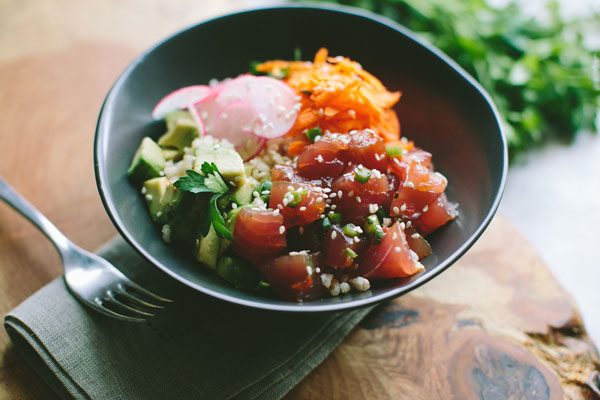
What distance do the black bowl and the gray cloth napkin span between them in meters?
0.23

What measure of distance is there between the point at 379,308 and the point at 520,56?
2.21m

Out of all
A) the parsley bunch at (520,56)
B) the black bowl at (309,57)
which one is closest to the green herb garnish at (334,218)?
the black bowl at (309,57)

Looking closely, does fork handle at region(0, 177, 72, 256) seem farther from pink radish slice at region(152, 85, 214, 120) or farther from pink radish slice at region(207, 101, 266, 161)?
pink radish slice at region(207, 101, 266, 161)

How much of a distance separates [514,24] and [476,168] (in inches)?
75.7

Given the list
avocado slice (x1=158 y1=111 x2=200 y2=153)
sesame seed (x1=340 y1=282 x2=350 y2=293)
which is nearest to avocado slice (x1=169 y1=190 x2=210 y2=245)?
avocado slice (x1=158 y1=111 x2=200 y2=153)

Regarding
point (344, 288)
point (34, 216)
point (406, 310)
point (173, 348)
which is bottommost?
point (406, 310)

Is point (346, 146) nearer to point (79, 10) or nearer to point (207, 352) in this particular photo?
point (207, 352)

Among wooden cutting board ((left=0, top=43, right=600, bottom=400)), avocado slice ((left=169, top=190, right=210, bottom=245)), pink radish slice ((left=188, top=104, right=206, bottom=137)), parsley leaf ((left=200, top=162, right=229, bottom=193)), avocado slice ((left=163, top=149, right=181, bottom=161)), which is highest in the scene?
pink radish slice ((left=188, top=104, right=206, bottom=137))

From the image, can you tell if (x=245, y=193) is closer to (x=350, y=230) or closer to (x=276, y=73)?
(x=350, y=230)

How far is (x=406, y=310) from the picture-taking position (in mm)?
2406

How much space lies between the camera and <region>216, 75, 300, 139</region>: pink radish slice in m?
2.38

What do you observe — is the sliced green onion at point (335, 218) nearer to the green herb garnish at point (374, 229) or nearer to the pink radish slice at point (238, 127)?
the green herb garnish at point (374, 229)

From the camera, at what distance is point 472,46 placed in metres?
3.45

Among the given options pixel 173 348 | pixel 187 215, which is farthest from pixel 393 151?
pixel 173 348
